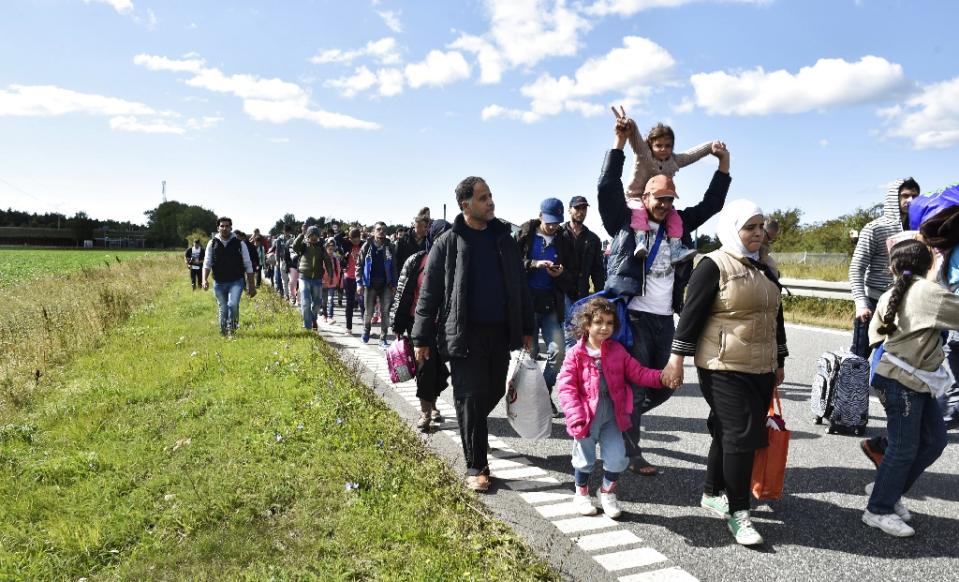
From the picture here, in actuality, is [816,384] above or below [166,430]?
above

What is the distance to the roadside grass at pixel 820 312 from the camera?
13281 millimetres

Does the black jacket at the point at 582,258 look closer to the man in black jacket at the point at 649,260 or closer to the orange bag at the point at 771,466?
the man in black jacket at the point at 649,260

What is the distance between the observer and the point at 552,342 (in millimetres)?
6672

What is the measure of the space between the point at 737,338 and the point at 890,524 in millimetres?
1430

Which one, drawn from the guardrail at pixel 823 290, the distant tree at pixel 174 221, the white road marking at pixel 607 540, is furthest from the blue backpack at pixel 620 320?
the distant tree at pixel 174 221

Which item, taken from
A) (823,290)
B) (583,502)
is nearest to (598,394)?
(583,502)

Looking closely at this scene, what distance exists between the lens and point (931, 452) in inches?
146

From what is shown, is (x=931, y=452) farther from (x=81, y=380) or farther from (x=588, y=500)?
(x=81, y=380)

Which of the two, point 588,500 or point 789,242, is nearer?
point 588,500

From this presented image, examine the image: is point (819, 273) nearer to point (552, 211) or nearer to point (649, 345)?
point (552, 211)

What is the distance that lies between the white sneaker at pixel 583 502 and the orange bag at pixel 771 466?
3.21ft

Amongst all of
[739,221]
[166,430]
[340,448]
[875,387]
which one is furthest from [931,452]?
[166,430]

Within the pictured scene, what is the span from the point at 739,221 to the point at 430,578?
2435mm

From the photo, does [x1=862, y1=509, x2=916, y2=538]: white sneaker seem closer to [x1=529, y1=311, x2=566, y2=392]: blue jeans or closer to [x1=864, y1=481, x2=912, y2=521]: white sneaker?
[x1=864, y1=481, x2=912, y2=521]: white sneaker
